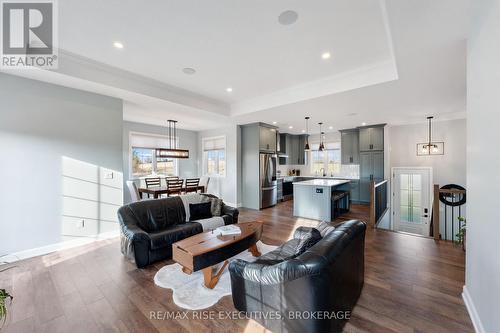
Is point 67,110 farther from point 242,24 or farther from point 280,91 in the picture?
point 280,91

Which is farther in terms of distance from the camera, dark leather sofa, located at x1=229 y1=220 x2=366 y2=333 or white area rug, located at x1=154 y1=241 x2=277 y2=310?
white area rug, located at x1=154 y1=241 x2=277 y2=310

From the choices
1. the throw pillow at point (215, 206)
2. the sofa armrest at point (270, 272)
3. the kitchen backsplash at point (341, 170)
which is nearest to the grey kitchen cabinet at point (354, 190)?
the kitchen backsplash at point (341, 170)

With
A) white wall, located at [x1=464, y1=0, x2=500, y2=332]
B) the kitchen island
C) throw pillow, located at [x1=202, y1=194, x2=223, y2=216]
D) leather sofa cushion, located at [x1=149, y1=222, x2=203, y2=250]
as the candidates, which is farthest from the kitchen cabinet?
white wall, located at [x1=464, y1=0, x2=500, y2=332]

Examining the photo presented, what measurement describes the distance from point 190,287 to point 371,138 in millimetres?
7115

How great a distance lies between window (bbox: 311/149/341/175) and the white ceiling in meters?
3.60

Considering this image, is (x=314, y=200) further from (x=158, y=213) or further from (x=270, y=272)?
(x=270, y=272)

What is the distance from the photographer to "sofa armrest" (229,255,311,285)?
1529 mm

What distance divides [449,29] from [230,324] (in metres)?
3.58

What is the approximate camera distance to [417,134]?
268 inches

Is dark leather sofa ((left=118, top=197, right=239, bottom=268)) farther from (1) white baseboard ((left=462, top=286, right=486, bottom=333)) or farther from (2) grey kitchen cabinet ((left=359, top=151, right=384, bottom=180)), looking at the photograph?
(2) grey kitchen cabinet ((left=359, top=151, right=384, bottom=180))

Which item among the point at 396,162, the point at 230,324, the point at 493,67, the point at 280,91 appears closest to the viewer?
the point at 493,67

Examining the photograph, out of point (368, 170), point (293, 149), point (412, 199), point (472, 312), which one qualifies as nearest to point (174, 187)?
point (293, 149)

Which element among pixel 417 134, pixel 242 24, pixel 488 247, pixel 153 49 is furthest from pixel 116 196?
pixel 417 134

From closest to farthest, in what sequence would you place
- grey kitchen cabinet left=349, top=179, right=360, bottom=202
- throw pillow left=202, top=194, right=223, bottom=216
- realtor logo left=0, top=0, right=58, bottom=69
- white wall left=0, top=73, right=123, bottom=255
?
realtor logo left=0, top=0, right=58, bottom=69
white wall left=0, top=73, right=123, bottom=255
throw pillow left=202, top=194, right=223, bottom=216
grey kitchen cabinet left=349, top=179, right=360, bottom=202
